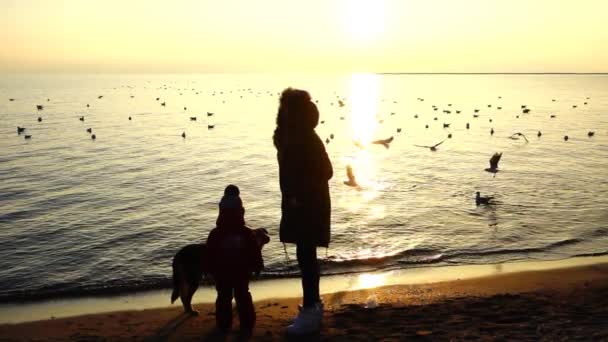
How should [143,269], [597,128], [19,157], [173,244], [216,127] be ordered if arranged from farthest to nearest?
[216,127] → [597,128] → [19,157] → [173,244] → [143,269]

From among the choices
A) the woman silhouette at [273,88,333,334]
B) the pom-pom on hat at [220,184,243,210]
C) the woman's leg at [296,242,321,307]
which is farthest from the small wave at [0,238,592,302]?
the woman silhouette at [273,88,333,334]

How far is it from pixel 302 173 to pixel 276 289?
5806mm

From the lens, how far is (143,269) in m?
13.5

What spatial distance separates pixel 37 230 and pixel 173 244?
5.22m

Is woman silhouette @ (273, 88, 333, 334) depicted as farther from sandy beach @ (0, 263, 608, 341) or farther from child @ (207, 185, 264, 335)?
sandy beach @ (0, 263, 608, 341)

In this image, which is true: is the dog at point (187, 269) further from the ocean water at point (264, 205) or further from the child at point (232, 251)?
the ocean water at point (264, 205)

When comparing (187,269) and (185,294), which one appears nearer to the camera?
(187,269)

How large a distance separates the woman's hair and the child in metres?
1.06

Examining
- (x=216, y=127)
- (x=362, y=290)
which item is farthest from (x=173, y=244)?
(x=216, y=127)

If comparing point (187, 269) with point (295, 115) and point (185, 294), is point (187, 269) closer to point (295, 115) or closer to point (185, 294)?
point (185, 294)

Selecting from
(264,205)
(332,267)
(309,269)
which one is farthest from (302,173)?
(264,205)

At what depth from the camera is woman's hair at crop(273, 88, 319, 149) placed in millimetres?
6250

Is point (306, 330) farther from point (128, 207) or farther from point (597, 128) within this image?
point (597, 128)

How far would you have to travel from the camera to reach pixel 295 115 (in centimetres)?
629
